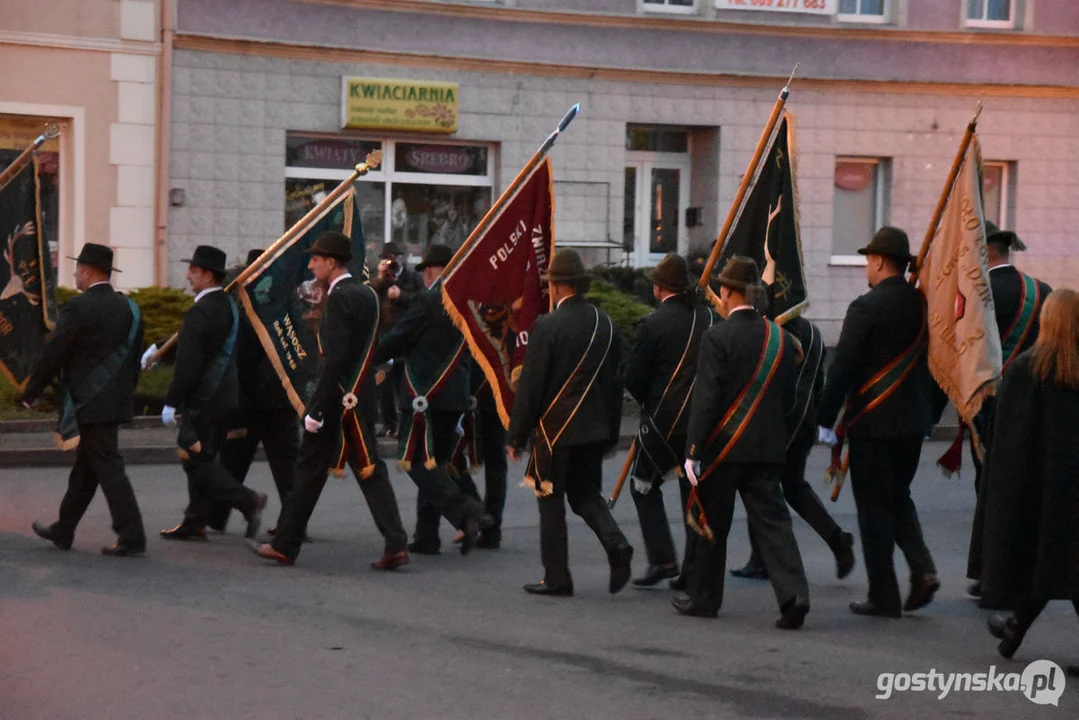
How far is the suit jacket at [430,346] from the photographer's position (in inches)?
404

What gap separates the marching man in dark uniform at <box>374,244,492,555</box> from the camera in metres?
10.2

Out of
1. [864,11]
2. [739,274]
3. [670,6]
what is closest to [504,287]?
[739,274]

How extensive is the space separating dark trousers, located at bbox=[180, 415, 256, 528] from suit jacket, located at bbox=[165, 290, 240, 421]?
4.0 inches

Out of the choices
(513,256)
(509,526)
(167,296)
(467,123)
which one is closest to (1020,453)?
(513,256)

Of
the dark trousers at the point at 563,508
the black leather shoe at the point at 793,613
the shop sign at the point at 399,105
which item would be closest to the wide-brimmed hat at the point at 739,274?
the dark trousers at the point at 563,508

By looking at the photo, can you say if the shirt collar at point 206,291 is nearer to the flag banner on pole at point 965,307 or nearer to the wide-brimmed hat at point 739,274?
the wide-brimmed hat at point 739,274

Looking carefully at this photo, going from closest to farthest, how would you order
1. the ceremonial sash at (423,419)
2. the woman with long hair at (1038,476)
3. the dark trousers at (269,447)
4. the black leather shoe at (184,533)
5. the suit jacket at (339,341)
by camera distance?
the woman with long hair at (1038,476), the suit jacket at (339,341), the ceremonial sash at (423,419), the black leather shoe at (184,533), the dark trousers at (269,447)

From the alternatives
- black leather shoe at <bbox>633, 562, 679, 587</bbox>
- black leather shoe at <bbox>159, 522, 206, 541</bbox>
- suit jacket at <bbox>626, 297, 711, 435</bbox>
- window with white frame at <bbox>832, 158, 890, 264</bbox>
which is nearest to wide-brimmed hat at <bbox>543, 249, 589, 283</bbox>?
suit jacket at <bbox>626, 297, 711, 435</bbox>

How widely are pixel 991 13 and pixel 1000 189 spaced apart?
2558 millimetres

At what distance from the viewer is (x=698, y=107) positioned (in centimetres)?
2233

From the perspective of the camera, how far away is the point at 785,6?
2247 centimetres

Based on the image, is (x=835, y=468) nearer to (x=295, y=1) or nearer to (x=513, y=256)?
(x=513, y=256)

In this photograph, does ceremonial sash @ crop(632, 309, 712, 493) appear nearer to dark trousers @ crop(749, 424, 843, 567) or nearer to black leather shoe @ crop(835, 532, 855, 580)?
dark trousers @ crop(749, 424, 843, 567)

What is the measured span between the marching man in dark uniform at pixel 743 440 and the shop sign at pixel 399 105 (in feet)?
42.7
